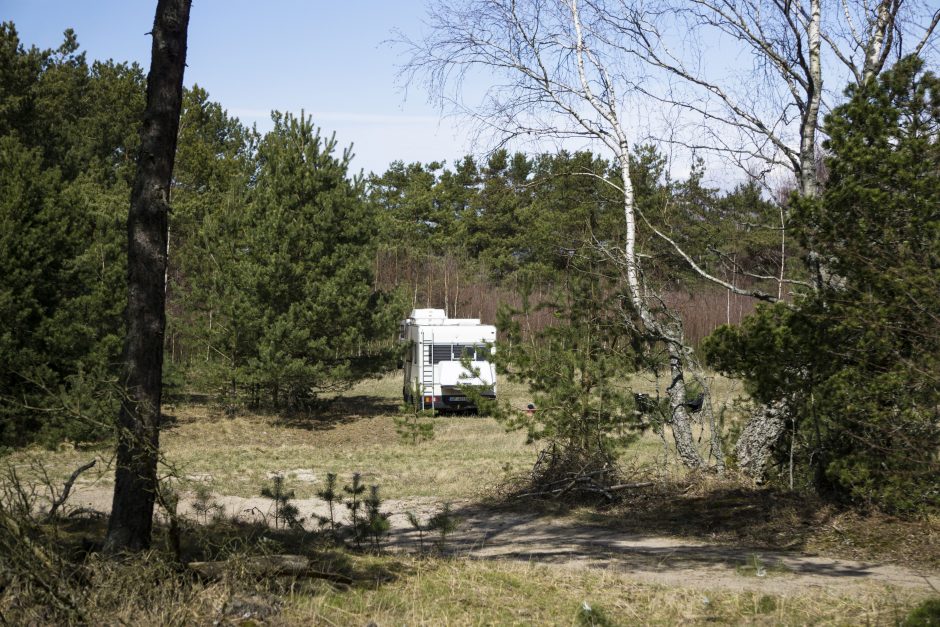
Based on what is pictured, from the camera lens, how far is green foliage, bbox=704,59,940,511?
6.25 meters

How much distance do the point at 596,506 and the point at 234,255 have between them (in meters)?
15.0

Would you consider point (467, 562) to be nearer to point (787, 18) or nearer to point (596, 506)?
point (596, 506)

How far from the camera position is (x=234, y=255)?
2256 cm

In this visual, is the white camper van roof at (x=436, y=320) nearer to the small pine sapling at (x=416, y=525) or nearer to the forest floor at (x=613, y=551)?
the forest floor at (x=613, y=551)

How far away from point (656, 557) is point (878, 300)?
8.53 ft

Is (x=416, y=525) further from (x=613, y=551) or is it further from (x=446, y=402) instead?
(x=446, y=402)

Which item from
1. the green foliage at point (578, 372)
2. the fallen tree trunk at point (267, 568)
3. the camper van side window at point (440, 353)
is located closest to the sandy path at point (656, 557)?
the fallen tree trunk at point (267, 568)

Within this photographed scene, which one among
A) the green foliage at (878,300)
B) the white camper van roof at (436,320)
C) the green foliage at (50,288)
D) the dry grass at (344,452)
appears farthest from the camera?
the white camper van roof at (436,320)

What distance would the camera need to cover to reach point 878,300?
654 centimetres

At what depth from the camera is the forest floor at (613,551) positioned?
16.5 ft

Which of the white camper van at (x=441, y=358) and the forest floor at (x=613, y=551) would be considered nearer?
the forest floor at (x=613, y=551)

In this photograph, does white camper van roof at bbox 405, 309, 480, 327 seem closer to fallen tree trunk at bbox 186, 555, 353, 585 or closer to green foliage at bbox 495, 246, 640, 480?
green foliage at bbox 495, 246, 640, 480

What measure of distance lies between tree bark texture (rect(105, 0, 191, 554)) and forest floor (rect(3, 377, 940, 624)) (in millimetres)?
376

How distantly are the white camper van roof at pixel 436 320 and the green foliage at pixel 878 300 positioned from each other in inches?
691
